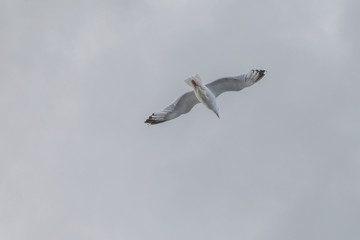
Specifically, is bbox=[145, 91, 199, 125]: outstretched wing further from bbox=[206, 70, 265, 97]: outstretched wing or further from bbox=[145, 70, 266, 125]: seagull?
bbox=[206, 70, 265, 97]: outstretched wing

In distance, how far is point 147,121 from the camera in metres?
39.4

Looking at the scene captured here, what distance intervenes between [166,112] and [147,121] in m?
1.16

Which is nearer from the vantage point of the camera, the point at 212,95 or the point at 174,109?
the point at 212,95

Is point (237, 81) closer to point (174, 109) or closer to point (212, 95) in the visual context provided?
point (212, 95)

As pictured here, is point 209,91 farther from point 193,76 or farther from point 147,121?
point 147,121

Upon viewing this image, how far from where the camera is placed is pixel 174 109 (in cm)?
Result: 3962

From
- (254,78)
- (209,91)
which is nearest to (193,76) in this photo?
(209,91)

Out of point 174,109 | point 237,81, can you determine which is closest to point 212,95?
point 237,81

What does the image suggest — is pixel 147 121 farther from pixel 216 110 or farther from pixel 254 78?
pixel 254 78

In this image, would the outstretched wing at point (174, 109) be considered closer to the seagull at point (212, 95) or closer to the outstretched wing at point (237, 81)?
the seagull at point (212, 95)

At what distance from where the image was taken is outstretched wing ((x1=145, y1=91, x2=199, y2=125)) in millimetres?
39375

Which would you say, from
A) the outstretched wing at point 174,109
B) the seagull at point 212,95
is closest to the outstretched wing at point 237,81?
the seagull at point 212,95

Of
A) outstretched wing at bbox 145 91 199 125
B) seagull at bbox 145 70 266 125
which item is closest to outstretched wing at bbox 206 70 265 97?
seagull at bbox 145 70 266 125

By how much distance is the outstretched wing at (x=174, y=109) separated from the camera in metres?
39.4
